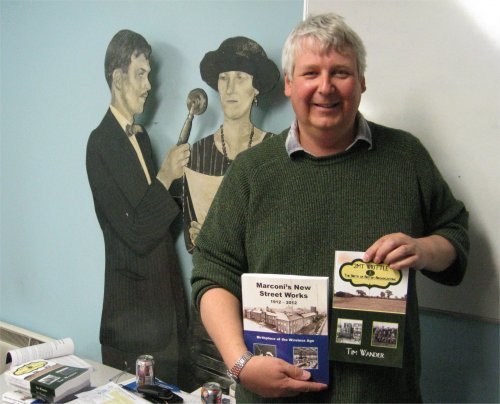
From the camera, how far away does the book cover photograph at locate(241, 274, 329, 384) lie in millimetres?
1020

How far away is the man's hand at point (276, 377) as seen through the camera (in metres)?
1.04

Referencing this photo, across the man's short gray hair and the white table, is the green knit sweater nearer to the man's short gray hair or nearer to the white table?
the man's short gray hair

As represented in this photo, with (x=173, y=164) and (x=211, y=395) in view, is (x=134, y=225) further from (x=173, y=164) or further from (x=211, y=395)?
(x=211, y=395)

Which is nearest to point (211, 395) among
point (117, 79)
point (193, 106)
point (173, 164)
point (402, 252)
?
point (402, 252)

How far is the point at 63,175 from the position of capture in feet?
7.57

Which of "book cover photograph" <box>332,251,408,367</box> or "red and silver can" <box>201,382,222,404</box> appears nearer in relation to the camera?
"book cover photograph" <box>332,251,408,367</box>

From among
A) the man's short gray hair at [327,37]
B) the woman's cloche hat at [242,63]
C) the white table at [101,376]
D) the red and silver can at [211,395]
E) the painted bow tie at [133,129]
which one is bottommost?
the white table at [101,376]

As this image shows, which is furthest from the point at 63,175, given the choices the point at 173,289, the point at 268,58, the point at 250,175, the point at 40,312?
the point at 250,175

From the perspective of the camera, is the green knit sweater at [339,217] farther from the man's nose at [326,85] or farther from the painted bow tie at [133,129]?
the painted bow tie at [133,129]

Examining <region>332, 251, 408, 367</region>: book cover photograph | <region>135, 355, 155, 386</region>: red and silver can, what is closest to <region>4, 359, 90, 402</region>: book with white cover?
<region>135, 355, 155, 386</region>: red and silver can

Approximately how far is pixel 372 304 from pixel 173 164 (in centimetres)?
102

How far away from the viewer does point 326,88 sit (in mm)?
1037

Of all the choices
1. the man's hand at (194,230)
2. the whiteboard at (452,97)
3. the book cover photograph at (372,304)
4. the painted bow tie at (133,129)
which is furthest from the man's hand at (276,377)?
the painted bow tie at (133,129)

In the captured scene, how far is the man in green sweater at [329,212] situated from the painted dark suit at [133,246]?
68 cm
